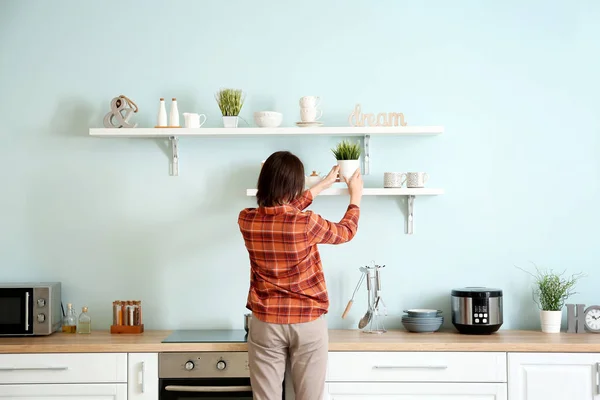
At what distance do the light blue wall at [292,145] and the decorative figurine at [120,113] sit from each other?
5.3 inches

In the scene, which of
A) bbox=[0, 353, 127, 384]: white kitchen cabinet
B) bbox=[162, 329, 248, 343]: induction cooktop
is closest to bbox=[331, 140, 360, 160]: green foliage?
bbox=[162, 329, 248, 343]: induction cooktop

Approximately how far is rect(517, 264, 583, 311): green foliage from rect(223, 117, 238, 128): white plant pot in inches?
62.6

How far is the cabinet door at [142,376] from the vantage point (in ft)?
10.0

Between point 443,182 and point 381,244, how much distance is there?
436 millimetres

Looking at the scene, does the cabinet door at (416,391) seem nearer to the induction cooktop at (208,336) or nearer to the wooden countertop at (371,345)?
the wooden countertop at (371,345)

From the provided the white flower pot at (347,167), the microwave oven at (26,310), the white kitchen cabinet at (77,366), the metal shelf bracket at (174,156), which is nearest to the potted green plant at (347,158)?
the white flower pot at (347,167)

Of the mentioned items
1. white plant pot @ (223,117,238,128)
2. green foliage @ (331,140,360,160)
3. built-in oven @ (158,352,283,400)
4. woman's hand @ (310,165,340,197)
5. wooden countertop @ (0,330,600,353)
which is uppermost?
white plant pot @ (223,117,238,128)

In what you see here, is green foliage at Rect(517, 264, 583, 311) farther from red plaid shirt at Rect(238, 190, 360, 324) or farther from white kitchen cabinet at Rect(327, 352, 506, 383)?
red plaid shirt at Rect(238, 190, 360, 324)

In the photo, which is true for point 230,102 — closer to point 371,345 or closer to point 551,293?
point 371,345

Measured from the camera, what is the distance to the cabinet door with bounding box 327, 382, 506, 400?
3029mm

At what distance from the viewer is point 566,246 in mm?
3510

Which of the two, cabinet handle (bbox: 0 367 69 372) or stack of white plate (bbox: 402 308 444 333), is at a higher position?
stack of white plate (bbox: 402 308 444 333)

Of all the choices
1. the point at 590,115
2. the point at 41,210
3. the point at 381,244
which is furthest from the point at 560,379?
the point at 41,210

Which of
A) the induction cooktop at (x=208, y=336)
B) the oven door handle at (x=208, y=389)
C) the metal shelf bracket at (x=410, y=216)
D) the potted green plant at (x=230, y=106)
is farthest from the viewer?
the metal shelf bracket at (x=410, y=216)
